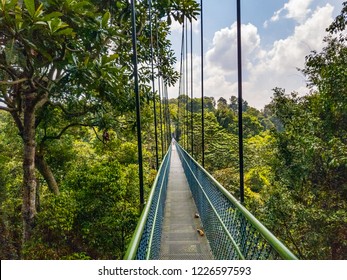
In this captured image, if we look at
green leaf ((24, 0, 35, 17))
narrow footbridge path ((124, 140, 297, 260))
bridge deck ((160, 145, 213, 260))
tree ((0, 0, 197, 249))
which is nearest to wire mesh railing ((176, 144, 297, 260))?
narrow footbridge path ((124, 140, 297, 260))

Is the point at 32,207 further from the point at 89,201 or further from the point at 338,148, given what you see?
the point at 338,148

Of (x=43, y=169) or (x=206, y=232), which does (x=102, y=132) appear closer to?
(x=43, y=169)

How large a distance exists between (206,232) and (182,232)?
0.97 feet

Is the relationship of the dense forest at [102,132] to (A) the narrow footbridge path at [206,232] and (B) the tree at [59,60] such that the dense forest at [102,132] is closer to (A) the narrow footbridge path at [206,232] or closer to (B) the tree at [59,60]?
(B) the tree at [59,60]

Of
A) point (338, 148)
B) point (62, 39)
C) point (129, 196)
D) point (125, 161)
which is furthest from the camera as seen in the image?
point (125, 161)

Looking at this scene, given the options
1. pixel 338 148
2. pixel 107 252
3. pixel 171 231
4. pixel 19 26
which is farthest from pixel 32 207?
pixel 338 148

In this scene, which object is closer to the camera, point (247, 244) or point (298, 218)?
point (247, 244)

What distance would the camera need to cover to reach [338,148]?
16.1ft

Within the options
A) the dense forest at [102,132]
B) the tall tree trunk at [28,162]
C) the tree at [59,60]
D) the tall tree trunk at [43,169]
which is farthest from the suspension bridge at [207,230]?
the tall tree trunk at [43,169]

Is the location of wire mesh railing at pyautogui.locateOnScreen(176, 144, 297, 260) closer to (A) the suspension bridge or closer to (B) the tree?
(A) the suspension bridge

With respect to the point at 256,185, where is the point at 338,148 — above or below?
above

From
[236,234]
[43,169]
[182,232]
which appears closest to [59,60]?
[182,232]

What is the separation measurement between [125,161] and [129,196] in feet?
8.22
